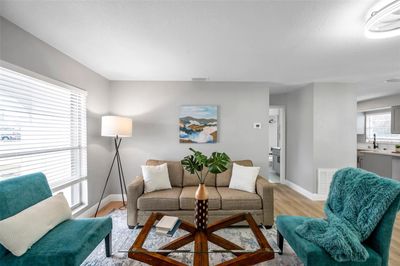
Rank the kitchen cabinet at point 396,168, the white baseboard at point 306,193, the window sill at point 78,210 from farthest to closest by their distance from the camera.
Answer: the kitchen cabinet at point 396,168 < the white baseboard at point 306,193 < the window sill at point 78,210

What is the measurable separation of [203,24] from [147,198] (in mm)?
2241

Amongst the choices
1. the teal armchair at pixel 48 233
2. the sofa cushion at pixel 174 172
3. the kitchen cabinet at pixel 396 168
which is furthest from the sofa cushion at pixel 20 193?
the kitchen cabinet at pixel 396 168

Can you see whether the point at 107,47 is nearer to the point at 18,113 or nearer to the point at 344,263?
the point at 18,113

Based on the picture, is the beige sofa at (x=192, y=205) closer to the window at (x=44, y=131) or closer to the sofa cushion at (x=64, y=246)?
the sofa cushion at (x=64, y=246)

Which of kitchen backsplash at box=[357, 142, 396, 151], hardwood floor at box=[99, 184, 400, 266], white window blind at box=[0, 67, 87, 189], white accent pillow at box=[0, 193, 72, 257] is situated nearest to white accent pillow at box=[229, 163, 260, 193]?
hardwood floor at box=[99, 184, 400, 266]

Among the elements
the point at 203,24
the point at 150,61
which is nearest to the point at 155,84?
the point at 150,61

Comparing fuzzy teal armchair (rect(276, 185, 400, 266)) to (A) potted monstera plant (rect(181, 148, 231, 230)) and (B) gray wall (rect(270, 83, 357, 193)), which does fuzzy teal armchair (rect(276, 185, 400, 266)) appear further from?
(B) gray wall (rect(270, 83, 357, 193))

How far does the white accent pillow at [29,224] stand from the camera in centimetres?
136

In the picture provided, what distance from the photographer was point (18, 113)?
1.94 metres

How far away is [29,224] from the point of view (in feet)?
4.85

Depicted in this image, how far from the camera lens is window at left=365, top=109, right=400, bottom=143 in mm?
5602

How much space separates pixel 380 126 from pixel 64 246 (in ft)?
26.7

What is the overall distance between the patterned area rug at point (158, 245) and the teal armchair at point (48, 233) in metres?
0.28

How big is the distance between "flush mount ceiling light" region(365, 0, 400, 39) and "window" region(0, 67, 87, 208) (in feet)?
10.6
